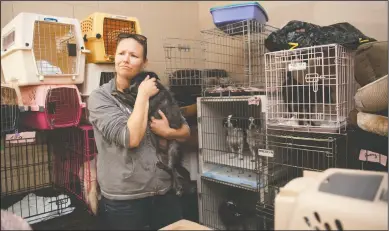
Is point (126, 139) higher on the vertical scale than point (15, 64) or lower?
lower

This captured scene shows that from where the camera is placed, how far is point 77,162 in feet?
4.97

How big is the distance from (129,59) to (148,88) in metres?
0.16

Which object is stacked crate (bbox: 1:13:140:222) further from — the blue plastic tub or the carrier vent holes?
the carrier vent holes

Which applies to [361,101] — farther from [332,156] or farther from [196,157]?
[196,157]

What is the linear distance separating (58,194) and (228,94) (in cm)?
109

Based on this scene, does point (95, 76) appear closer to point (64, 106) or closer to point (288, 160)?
point (64, 106)

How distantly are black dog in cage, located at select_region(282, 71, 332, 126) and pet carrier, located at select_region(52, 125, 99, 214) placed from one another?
1.04m

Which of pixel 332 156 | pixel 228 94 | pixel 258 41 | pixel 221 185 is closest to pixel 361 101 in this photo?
pixel 332 156

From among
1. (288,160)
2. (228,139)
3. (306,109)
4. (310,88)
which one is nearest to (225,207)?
(228,139)

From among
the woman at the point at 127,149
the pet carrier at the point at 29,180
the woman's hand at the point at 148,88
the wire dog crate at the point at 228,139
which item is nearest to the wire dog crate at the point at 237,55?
the wire dog crate at the point at 228,139

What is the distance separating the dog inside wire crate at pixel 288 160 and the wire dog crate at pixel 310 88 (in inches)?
3.4

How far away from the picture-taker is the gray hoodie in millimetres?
1354

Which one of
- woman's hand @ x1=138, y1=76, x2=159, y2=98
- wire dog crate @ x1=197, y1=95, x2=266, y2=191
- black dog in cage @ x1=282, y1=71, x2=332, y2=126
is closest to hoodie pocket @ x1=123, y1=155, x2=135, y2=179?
woman's hand @ x1=138, y1=76, x2=159, y2=98

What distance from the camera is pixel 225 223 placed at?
80.3 inches
